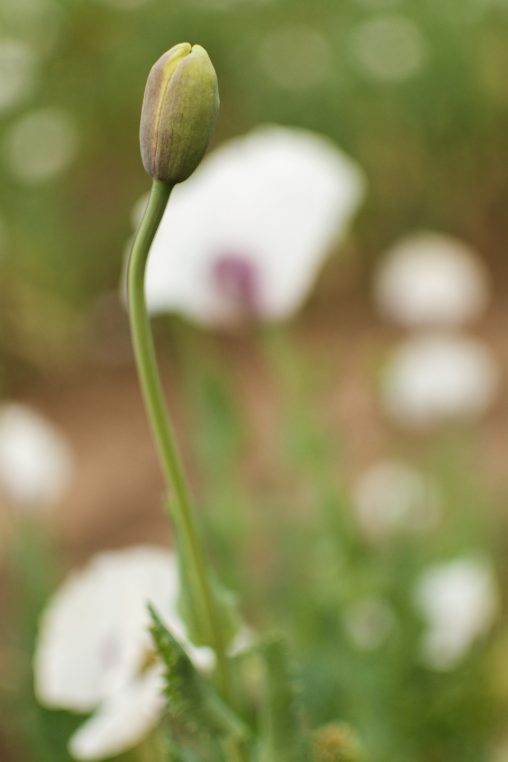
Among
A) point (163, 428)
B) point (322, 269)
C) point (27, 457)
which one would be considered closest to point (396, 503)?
point (27, 457)

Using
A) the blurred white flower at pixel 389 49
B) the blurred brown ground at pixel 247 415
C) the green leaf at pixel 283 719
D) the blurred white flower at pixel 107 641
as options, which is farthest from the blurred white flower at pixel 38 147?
the green leaf at pixel 283 719

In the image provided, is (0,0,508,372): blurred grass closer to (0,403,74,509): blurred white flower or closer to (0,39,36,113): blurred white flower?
(0,39,36,113): blurred white flower

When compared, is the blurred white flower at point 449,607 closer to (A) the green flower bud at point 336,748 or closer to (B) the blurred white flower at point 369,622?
(B) the blurred white flower at point 369,622

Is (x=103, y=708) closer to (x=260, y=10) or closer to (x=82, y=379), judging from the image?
(x=82, y=379)

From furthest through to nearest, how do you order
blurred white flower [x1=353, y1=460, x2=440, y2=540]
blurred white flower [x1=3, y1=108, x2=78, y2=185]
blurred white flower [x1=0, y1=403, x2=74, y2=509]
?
blurred white flower [x1=3, y1=108, x2=78, y2=185], blurred white flower [x1=353, y1=460, x2=440, y2=540], blurred white flower [x1=0, y1=403, x2=74, y2=509]

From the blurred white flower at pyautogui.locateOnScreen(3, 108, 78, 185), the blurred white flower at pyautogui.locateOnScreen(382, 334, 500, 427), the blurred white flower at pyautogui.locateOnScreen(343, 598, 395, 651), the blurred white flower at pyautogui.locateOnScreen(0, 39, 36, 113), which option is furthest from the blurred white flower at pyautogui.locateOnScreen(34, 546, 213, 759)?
the blurred white flower at pyautogui.locateOnScreen(0, 39, 36, 113)

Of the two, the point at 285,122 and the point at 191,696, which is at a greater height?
the point at 191,696

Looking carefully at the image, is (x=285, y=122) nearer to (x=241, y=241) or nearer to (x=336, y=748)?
(x=241, y=241)
